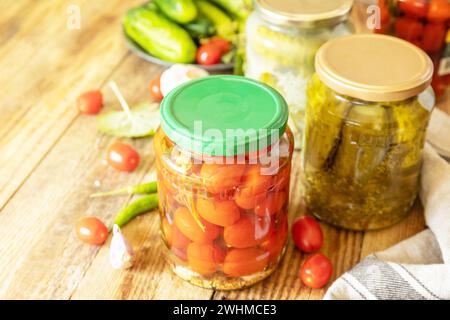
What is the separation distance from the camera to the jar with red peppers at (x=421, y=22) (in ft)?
4.16

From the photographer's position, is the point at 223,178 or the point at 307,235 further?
the point at 307,235

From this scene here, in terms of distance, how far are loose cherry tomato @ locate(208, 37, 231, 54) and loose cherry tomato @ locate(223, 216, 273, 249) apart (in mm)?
654

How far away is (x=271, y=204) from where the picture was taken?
3.21 ft

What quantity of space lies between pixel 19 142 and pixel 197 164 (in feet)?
1.86

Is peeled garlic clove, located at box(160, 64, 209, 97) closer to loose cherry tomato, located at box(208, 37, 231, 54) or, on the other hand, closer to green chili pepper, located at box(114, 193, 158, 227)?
green chili pepper, located at box(114, 193, 158, 227)

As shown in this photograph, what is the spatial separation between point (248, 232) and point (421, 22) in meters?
0.63

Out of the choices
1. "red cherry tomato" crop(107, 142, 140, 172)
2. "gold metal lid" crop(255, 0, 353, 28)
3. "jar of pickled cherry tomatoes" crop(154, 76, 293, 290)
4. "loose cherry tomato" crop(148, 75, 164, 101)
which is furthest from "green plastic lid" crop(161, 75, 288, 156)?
"loose cherry tomato" crop(148, 75, 164, 101)

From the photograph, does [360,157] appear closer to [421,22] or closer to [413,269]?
[413,269]

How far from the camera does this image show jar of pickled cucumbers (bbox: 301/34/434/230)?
1.00 meters

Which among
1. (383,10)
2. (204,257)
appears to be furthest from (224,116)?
(383,10)

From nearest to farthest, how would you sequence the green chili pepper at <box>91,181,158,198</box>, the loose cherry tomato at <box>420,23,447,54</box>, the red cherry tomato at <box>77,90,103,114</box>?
the green chili pepper at <box>91,181,158,198</box>
the loose cherry tomato at <box>420,23,447,54</box>
the red cherry tomato at <box>77,90,103,114</box>

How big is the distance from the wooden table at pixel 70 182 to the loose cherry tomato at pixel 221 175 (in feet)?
0.71

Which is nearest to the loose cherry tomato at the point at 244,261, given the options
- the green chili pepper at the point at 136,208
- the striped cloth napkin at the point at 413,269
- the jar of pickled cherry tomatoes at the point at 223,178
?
the jar of pickled cherry tomatoes at the point at 223,178

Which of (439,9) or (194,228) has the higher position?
(439,9)
